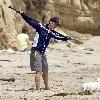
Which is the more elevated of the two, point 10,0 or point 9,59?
point 10,0

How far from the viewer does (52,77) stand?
1074 centimetres

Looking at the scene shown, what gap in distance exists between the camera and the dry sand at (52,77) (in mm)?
6662

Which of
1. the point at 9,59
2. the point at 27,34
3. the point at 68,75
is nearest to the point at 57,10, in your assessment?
the point at 27,34

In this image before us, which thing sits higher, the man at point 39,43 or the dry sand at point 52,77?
the man at point 39,43

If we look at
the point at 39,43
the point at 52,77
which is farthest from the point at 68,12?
the point at 39,43

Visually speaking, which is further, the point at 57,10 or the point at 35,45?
the point at 57,10

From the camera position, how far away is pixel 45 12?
83.4 feet

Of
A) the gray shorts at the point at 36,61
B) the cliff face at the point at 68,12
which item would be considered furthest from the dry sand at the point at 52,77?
the cliff face at the point at 68,12

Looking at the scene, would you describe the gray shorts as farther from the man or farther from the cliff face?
the cliff face

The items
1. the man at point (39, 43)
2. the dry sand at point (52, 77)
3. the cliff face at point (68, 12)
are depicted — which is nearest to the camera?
the dry sand at point (52, 77)

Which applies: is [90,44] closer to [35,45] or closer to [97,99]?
[35,45]

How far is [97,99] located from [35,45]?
229cm

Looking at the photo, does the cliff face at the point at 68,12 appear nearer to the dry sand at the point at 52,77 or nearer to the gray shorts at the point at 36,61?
the dry sand at the point at 52,77

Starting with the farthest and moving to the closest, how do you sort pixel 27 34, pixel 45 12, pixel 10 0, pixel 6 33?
pixel 45 12, pixel 27 34, pixel 10 0, pixel 6 33
